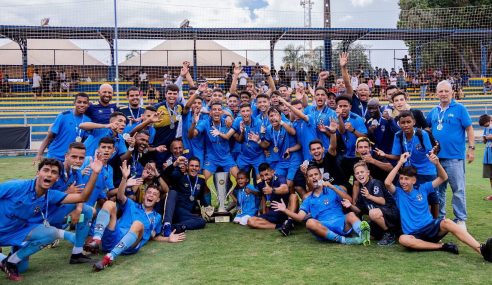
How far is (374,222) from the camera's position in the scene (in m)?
6.00

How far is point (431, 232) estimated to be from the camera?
5504 millimetres

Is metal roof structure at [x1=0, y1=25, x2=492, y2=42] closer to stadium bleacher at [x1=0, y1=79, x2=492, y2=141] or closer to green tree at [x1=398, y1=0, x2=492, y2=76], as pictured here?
green tree at [x1=398, y1=0, x2=492, y2=76]

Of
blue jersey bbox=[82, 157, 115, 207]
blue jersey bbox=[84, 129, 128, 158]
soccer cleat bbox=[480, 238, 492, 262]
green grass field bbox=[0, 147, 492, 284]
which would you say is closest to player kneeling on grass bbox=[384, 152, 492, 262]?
green grass field bbox=[0, 147, 492, 284]

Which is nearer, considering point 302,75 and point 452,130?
point 452,130

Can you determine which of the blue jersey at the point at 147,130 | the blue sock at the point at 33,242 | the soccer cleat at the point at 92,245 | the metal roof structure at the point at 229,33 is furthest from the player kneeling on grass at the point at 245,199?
the metal roof structure at the point at 229,33

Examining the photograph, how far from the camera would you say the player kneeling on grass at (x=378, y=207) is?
593cm

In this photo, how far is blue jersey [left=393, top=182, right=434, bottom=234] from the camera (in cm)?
561

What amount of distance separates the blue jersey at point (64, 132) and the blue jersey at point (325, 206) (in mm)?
3265

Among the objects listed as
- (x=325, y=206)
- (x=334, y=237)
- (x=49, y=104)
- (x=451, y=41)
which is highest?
(x=451, y=41)

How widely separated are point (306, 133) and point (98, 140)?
3052mm

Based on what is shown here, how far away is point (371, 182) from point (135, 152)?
3454 millimetres

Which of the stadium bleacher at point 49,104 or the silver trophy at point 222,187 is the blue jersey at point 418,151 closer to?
the silver trophy at point 222,187

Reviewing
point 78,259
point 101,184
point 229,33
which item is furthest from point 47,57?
point 78,259

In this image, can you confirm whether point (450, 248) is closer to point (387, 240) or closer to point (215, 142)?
point (387, 240)
